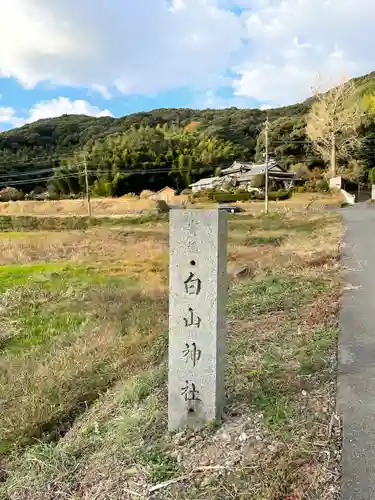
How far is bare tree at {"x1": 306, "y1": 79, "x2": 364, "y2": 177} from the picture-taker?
3928 centimetres

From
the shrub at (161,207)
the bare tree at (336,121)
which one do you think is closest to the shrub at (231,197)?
the shrub at (161,207)

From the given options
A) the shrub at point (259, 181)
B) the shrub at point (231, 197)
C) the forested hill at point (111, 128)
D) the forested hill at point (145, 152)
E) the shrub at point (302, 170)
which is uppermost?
the forested hill at point (111, 128)

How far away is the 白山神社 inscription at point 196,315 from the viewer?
9.21 feet

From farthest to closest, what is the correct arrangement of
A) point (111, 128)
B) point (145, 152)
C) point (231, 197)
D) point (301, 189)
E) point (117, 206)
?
point (111, 128) < point (145, 152) < point (301, 189) < point (117, 206) < point (231, 197)

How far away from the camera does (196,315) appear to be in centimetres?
290

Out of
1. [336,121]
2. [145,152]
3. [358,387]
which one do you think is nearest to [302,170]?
[336,121]

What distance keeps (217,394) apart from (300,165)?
43.6 meters

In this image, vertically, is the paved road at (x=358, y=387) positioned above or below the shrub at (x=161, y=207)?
below

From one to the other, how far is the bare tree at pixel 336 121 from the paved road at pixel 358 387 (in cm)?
3581

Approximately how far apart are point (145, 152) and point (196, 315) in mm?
52782

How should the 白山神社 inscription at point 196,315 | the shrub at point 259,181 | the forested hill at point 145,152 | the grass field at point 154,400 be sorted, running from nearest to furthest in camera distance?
1. the grass field at point 154,400
2. the 白山神社 inscription at point 196,315
3. the shrub at point 259,181
4. the forested hill at point 145,152

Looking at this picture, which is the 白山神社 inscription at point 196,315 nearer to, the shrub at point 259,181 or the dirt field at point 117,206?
the dirt field at point 117,206

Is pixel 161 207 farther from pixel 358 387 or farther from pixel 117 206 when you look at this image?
pixel 358 387

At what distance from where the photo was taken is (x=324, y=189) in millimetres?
37812
